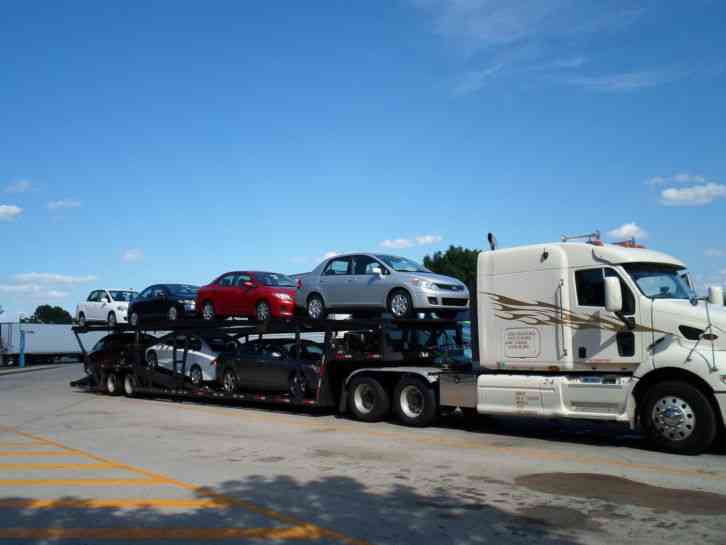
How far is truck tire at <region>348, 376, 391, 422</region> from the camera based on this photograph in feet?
45.3

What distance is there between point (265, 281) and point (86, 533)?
1112cm

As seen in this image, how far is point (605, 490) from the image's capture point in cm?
764

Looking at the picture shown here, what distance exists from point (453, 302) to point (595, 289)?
3.80 meters

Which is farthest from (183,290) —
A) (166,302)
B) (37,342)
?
(37,342)

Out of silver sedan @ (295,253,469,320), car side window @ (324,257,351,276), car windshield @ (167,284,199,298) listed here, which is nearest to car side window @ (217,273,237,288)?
car windshield @ (167,284,199,298)

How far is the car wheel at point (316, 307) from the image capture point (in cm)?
1539

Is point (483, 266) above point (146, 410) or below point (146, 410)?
above

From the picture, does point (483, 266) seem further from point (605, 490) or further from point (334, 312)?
point (605, 490)

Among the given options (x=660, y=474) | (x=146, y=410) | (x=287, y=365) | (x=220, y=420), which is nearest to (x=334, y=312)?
(x=287, y=365)

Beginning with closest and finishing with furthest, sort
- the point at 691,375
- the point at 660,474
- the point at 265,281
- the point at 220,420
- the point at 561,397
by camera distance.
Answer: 1. the point at 660,474
2. the point at 691,375
3. the point at 561,397
4. the point at 220,420
5. the point at 265,281

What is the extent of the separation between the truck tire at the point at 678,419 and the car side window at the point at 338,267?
6892mm

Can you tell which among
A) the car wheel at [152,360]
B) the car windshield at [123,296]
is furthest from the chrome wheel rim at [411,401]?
the car windshield at [123,296]

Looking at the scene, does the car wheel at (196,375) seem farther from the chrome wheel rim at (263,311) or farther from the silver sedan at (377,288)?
the silver sedan at (377,288)

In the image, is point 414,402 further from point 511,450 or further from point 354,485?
point 354,485
